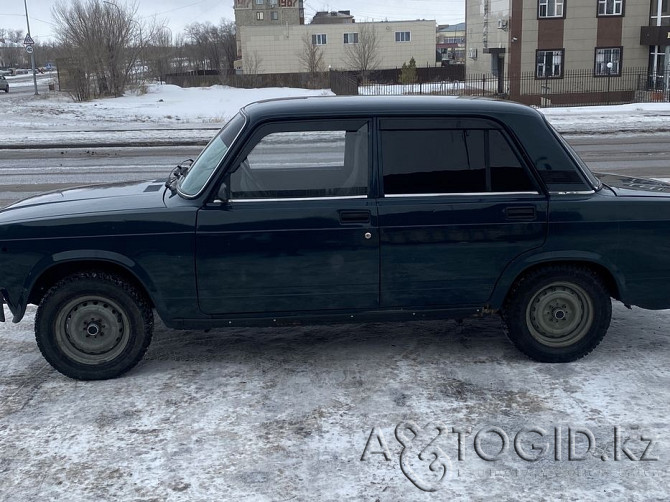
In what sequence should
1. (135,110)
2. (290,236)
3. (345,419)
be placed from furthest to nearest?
(135,110)
(290,236)
(345,419)

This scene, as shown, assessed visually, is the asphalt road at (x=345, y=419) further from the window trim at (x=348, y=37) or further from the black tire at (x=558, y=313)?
the window trim at (x=348, y=37)

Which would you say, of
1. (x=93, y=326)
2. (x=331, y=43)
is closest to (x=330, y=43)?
(x=331, y=43)

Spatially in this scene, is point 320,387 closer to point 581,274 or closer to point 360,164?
point 360,164

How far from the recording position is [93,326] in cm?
488

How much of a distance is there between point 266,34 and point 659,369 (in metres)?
74.3

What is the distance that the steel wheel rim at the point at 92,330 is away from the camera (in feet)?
15.9

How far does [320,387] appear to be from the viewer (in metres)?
4.82

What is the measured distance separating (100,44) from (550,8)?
23325 mm

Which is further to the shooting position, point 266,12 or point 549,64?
point 266,12

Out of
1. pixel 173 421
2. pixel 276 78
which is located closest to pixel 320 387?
pixel 173 421

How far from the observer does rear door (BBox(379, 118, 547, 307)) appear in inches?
191

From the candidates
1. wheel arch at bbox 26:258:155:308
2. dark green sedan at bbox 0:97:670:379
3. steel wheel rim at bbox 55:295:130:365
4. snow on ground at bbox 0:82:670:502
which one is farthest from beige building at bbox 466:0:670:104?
steel wheel rim at bbox 55:295:130:365

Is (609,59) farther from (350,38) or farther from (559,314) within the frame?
(350,38)

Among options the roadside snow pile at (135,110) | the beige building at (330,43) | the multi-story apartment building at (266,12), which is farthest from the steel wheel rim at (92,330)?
the multi-story apartment building at (266,12)
